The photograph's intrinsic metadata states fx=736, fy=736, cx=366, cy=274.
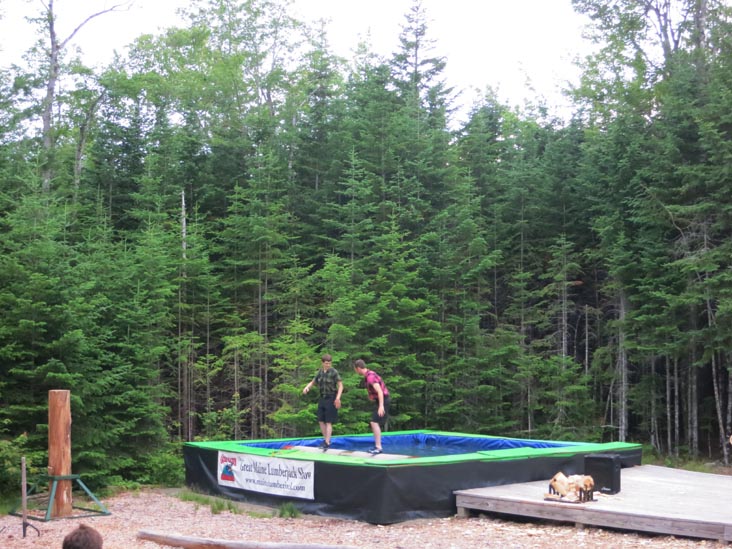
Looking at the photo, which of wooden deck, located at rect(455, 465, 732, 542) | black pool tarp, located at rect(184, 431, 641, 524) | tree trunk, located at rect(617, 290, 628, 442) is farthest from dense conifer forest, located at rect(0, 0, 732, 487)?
wooden deck, located at rect(455, 465, 732, 542)

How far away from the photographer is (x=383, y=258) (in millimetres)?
18266

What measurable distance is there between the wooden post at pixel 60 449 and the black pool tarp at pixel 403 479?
2.51 metres

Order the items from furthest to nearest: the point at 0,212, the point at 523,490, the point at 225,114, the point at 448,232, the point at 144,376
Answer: the point at 225,114, the point at 448,232, the point at 0,212, the point at 144,376, the point at 523,490

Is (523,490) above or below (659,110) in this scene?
below

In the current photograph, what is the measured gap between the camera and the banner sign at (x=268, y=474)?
998cm

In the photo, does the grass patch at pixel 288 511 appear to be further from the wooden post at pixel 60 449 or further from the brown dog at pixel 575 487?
the brown dog at pixel 575 487

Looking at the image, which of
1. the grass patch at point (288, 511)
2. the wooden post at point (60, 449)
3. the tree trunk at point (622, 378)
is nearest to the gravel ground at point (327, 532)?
the grass patch at point (288, 511)

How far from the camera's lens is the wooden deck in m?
7.57

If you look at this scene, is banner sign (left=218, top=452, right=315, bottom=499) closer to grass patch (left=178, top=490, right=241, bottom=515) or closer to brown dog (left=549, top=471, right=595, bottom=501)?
grass patch (left=178, top=490, right=241, bottom=515)

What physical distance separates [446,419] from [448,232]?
4945 millimetres

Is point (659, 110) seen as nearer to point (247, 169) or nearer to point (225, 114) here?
point (247, 169)

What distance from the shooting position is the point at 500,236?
834 inches

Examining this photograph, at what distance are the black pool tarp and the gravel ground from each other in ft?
0.58

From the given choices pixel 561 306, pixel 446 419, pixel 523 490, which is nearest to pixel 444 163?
pixel 561 306
